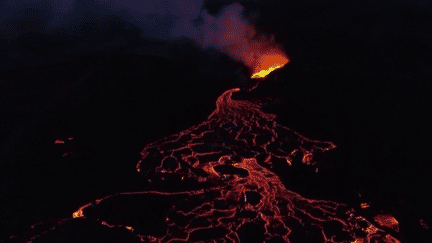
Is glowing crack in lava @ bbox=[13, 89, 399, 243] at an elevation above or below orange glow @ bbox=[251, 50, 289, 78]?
below

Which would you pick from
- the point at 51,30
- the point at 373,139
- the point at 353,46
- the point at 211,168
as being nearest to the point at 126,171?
the point at 211,168

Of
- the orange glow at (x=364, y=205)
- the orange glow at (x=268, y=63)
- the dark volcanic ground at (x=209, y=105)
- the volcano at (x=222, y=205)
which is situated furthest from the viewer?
the orange glow at (x=268, y=63)

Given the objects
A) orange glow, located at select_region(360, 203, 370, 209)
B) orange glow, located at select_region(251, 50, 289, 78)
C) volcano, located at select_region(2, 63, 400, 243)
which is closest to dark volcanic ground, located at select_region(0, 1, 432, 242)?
orange glow, located at select_region(360, 203, 370, 209)

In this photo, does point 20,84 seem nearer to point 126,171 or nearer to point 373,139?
point 126,171

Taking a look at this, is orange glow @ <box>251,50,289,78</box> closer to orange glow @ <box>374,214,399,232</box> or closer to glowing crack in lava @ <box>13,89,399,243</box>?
glowing crack in lava @ <box>13,89,399,243</box>

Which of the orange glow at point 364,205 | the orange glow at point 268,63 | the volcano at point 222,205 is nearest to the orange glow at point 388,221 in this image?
the volcano at point 222,205

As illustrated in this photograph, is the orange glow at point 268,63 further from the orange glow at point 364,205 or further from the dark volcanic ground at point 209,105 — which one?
the orange glow at point 364,205
